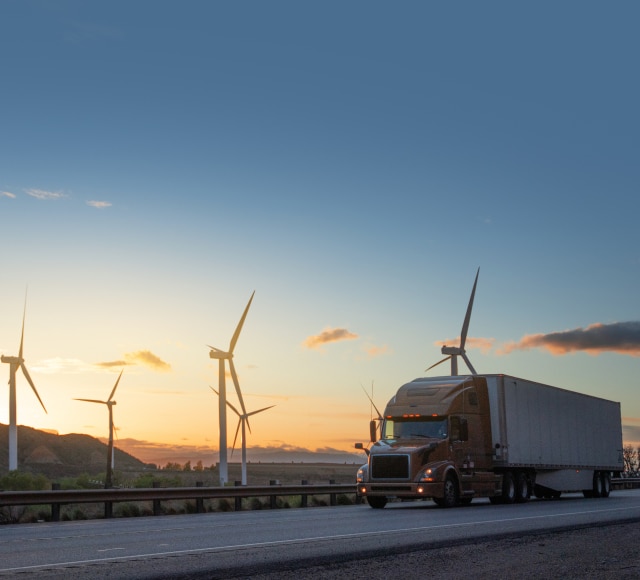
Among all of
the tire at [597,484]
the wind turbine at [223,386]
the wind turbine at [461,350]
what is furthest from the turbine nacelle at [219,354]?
the tire at [597,484]

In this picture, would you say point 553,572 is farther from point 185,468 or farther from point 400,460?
point 185,468

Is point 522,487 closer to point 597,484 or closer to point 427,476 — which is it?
point 427,476

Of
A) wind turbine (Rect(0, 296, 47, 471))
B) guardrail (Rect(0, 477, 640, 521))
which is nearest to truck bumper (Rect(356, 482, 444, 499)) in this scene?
guardrail (Rect(0, 477, 640, 521))

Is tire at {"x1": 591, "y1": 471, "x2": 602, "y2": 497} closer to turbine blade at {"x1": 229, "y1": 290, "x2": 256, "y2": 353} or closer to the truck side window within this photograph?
the truck side window

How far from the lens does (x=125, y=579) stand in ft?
31.8

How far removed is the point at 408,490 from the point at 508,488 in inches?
184

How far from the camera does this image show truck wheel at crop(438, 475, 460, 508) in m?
25.3

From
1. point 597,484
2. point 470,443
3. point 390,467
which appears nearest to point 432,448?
point 390,467

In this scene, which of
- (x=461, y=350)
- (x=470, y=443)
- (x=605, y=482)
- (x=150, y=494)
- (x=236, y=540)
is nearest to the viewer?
(x=236, y=540)

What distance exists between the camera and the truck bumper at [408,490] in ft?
81.5

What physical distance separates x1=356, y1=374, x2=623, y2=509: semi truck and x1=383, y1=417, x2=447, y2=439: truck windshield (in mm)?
28

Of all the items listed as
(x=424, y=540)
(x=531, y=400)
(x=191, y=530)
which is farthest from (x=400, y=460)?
(x=424, y=540)

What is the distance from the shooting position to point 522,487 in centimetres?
2912

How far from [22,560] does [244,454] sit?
49.3m
